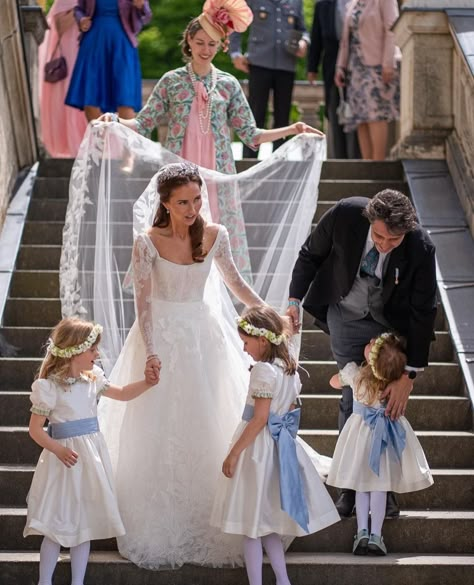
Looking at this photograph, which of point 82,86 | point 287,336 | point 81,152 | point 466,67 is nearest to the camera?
point 287,336

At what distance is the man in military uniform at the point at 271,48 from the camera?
434 inches

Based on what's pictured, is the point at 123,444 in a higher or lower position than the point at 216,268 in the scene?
lower

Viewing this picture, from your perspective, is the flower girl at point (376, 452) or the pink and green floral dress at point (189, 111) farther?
the pink and green floral dress at point (189, 111)

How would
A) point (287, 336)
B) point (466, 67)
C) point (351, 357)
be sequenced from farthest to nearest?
point (466, 67) < point (351, 357) < point (287, 336)

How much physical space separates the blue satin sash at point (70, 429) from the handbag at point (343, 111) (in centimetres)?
569

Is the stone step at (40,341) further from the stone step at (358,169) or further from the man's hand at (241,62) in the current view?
the man's hand at (241,62)

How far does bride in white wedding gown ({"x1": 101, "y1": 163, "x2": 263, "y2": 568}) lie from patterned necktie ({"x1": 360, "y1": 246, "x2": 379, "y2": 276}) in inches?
22.4

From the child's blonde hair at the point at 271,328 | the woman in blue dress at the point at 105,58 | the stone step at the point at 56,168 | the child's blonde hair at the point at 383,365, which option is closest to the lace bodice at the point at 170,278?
the child's blonde hair at the point at 271,328

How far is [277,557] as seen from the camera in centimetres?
587

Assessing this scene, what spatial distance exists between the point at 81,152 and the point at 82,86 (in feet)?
11.4

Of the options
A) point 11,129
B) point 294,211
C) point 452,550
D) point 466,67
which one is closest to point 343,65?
point 466,67

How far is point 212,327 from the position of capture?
20.7 feet

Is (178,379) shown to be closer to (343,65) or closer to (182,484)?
(182,484)

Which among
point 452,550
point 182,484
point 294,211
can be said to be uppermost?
point 294,211
